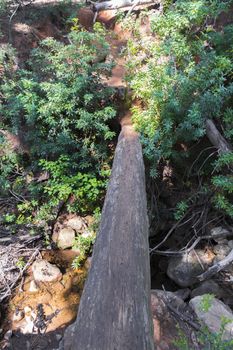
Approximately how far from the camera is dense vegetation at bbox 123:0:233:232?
4.35m

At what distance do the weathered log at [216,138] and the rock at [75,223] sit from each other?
2813 mm

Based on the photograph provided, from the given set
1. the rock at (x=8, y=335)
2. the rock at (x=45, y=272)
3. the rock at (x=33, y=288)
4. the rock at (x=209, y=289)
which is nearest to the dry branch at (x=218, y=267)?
the rock at (x=209, y=289)

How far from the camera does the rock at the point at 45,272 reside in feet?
16.0

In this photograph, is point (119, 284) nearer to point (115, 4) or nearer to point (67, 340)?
point (67, 340)

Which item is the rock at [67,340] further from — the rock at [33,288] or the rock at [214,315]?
the rock at [214,315]

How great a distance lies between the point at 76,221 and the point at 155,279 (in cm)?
180

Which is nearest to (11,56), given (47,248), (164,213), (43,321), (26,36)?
→ (26,36)

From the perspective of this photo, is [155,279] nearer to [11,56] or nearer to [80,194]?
[80,194]

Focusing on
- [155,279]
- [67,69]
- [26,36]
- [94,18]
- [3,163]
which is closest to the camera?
[155,279]

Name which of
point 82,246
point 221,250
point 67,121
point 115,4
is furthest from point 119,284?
point 115,4

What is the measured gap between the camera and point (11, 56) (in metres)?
6.83

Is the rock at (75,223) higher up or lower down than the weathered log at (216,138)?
lower down

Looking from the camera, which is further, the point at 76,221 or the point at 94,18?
the point at 94,18

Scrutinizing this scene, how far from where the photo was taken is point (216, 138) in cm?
468
